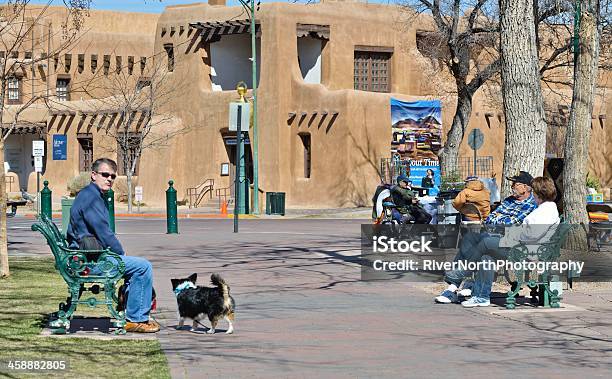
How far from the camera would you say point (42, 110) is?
5769 centimetres

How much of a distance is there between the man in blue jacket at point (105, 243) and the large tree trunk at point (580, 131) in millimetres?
9224

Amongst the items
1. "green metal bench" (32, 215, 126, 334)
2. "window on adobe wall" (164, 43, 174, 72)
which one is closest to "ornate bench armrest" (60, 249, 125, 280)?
"green metal bench" (32, 215, 126, 334)

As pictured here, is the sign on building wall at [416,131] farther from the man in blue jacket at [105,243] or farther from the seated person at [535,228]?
the man in blue jacket at [105,243]

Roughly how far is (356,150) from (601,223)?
86.2 feet

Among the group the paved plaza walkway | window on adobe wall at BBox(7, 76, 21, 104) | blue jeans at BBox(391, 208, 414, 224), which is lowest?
the paved plaza walkway

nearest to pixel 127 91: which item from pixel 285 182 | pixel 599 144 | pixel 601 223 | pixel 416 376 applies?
pixel 285 182

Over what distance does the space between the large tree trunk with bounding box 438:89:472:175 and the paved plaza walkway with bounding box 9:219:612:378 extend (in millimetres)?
17480

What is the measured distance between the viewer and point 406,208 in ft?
76.8

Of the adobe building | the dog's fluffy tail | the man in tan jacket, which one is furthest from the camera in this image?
the adobe building

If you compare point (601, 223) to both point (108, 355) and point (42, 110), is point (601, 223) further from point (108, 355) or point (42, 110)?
point (42, 110)

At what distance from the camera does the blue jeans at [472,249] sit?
13.3m

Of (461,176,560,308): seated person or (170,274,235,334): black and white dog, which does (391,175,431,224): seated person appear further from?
(170,274,235,334): black and white dog

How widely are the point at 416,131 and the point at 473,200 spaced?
102ft

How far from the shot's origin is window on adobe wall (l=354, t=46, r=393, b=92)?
48.9 meters
